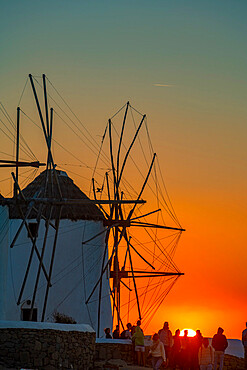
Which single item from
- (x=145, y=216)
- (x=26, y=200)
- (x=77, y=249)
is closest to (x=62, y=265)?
(x=77, y=249)

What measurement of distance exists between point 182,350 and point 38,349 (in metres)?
5.28

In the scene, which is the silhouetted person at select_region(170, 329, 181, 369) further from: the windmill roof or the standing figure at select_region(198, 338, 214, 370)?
the windmill roof

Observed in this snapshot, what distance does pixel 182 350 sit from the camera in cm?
2933

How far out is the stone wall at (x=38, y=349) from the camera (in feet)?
84.0

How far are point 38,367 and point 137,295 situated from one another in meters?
14.6

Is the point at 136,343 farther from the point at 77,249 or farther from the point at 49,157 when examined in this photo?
the point at 77,249

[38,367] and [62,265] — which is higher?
[62,265]

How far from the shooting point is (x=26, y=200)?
32812mm

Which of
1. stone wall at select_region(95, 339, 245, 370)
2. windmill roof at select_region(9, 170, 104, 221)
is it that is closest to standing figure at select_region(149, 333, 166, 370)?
stone wall at select_region(95, 339, 245, 370)

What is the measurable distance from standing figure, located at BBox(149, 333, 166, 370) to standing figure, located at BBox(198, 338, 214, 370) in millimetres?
1101

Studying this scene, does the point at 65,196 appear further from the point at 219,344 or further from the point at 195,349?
the point at 219,344

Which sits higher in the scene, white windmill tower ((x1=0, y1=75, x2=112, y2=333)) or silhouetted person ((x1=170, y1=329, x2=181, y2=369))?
white windmill tower ((x1=0, y1=75, x2=112, y2=333))

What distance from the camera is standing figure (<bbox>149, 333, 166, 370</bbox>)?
27797 mm

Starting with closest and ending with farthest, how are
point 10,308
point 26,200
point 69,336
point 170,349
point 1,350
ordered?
point 1,350 → point 69,336 → point 170,349 → point 26,200 → point 10,308
